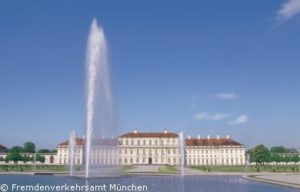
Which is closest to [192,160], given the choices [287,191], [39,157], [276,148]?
[39,157]

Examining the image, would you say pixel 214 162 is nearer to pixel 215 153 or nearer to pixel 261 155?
pixel 215 153

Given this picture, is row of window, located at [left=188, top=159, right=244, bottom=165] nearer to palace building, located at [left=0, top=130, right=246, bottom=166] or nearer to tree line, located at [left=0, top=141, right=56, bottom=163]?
palace building, located at [left=0, top=130, right=246, bottom=166]

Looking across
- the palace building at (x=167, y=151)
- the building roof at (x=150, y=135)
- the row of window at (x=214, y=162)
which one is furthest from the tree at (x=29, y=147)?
the row of window at (x=214, y=162)

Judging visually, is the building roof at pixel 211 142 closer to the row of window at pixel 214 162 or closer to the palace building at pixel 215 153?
the palace building at pixel 215 153

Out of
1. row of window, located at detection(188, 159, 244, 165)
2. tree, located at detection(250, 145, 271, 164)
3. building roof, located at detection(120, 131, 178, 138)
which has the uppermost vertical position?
building roof, located at detection(120, 131, 178, 138)

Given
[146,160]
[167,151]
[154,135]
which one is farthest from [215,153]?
[146,160]

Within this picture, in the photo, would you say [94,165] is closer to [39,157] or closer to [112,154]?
[112,154]

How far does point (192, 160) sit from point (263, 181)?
6858 centimetres

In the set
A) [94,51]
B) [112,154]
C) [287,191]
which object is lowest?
[287,191]

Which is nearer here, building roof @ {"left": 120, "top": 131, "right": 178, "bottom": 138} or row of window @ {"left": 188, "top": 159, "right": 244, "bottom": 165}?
row of window @ {"left": 188, "top": 159, "right": 244, "bottom": 165}

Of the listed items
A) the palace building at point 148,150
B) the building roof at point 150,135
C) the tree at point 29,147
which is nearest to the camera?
the palace building at point 148,150

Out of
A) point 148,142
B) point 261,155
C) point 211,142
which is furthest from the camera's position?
point 211,142

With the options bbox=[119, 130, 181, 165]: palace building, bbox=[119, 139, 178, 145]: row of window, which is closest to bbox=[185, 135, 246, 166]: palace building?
bbox=[119, 130, 181, 165]: palace building

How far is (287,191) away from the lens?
20.8m
